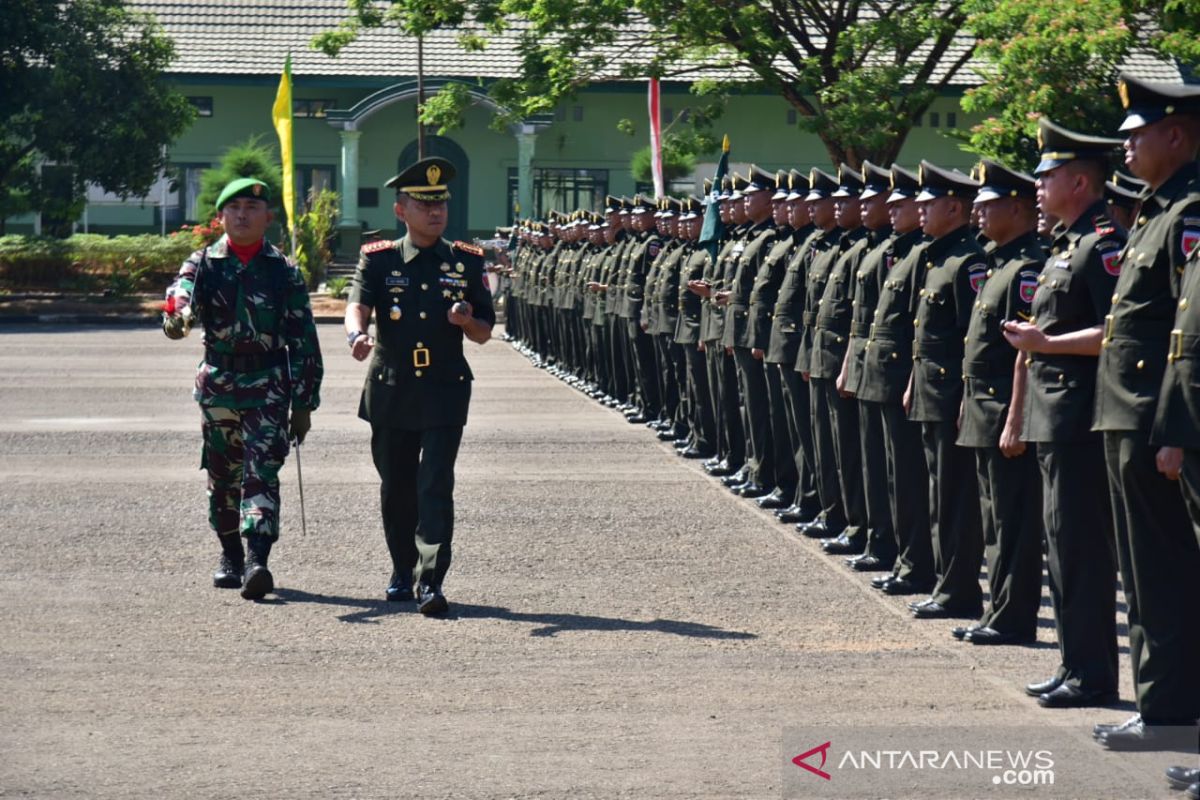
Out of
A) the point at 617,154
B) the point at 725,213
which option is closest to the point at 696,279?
the point at 725,213

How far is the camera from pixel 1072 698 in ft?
22.7

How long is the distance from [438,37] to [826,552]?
40.1m

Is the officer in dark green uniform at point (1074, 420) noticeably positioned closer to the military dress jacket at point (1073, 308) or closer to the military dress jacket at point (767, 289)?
the military dress jacket at point (1073, 308)

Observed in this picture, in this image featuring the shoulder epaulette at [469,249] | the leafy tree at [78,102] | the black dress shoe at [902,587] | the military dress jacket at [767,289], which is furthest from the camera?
the leafy tree at [78,102]

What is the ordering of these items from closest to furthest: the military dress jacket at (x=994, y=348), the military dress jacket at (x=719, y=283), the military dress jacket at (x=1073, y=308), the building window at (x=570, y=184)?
the military dress jacket at (x=1073, y=308) < the military dress jacket at (x=994, y=348) < the military dress jacket at (x=719, y=283) < the building window at (x=570, y=184)

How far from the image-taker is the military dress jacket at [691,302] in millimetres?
14828

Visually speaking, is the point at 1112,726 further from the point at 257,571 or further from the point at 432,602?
the point at 257,571

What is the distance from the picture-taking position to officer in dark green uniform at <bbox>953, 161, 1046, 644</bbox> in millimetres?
8031

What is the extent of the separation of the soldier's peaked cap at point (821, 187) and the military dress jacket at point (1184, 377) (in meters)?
5.60

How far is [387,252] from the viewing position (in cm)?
912

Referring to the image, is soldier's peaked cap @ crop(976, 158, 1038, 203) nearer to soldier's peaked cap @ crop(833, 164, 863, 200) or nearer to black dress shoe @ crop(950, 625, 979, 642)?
black dress shoe @ crop(950, 625, 979, 642)

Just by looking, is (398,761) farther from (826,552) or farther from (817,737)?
(826,552)

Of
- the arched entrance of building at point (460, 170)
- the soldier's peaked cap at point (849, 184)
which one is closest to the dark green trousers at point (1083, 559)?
the soldier's peaked cap at point (849, 184)

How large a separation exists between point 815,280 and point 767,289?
1.19 m
